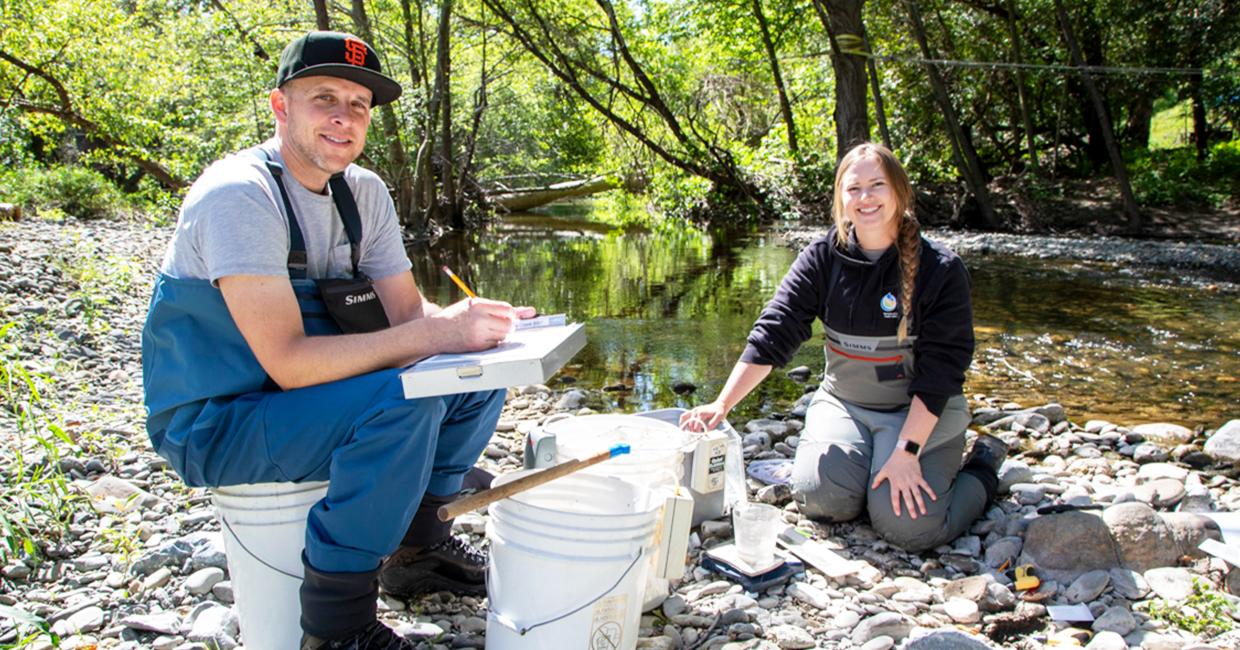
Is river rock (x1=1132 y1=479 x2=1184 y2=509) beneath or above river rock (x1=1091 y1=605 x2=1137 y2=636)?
above

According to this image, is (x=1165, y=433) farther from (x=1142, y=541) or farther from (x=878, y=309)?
(x=878, y=309)

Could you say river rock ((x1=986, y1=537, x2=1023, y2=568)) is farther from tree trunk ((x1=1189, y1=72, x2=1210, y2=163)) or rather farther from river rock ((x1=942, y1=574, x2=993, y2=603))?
tree trunk ((x1=1189, y1=72, x2=1210, y2=163))

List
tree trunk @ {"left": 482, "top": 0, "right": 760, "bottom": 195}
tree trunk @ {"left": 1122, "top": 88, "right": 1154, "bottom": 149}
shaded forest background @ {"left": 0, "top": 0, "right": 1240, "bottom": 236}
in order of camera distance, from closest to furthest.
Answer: shaded forest background @ {"left": 0, "top": 0, "right": 1240, "bottom": 236}
tree trunk @ {"left": 482, "top": 0, "right": 760, "bottom": 195}
tree trunk @ {"left": 1122, "top": 88, "right": 1154, "bottom": 149}

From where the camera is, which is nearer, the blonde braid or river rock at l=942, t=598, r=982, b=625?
river rock at l=942, t=598, r=982, b=625

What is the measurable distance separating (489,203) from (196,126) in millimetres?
8218

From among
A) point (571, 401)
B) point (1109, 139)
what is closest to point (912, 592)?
point (571, 401)

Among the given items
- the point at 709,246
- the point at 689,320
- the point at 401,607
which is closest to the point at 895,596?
the point at 401,607

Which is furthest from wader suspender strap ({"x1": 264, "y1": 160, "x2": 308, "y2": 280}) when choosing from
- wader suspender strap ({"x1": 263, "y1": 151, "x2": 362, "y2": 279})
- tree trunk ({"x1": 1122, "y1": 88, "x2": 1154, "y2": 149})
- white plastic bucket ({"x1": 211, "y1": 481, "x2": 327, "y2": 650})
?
tree trunk ({"x1": 1122, "y1": 88, "x2": 1154, "y2": 149})

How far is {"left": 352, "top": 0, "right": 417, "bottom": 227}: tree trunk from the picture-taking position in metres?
14.6

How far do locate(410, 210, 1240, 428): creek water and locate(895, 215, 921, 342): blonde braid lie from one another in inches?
67.9

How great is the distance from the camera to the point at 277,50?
48.8 feet

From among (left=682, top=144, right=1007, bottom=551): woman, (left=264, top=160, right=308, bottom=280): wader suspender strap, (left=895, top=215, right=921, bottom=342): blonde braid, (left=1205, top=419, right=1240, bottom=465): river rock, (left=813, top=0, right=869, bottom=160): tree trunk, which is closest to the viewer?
(left=264, top=160, right=308, bottom=280): wader suspender strap

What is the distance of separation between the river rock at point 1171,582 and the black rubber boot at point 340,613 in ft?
6.97

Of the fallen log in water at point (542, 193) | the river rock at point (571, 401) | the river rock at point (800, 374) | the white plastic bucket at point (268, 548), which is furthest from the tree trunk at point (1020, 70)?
the white plastic bucket at point (268, 548)
